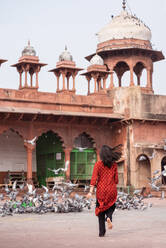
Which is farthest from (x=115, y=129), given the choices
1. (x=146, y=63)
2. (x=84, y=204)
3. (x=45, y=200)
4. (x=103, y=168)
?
(x=103, y=168)

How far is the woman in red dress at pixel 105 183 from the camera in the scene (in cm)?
752

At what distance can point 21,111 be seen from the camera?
2325 centimetres

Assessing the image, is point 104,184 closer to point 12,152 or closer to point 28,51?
point 28,51

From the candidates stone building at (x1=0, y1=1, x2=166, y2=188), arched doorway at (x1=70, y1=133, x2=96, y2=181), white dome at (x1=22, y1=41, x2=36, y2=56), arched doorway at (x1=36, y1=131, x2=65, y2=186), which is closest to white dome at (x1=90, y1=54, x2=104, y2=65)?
stone building at (x1=0, y1=1, x2=166, y2=188)

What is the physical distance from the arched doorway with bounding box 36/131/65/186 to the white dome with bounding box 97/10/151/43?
Answer: 6250 mm

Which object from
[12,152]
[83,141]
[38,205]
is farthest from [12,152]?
[38,205]

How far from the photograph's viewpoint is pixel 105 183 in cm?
759

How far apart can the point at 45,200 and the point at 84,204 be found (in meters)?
1.91

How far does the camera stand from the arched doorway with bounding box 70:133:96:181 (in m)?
26.2

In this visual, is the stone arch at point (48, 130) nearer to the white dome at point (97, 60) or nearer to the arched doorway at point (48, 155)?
the arched doorway at point (48, 155)

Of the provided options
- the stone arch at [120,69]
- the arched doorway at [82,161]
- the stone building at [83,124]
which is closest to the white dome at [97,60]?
the stone building at [83,124]

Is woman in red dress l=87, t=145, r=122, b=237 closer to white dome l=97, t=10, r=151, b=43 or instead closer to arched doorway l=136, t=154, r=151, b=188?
arched doorway l=136, t=154, r=151, b=188

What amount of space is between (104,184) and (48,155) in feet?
64.1

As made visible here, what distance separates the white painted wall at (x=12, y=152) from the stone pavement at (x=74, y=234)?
14.9 metres
